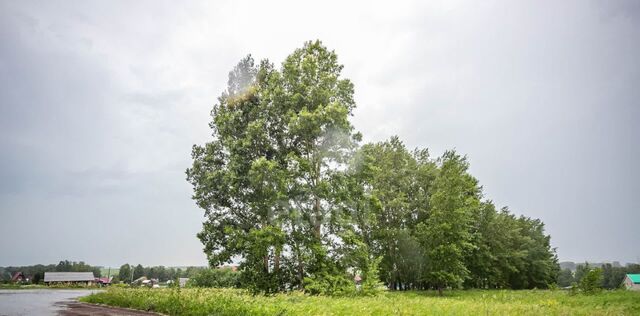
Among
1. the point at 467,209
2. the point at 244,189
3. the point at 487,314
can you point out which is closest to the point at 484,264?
the point at 467,209

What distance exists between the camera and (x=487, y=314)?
10.2m

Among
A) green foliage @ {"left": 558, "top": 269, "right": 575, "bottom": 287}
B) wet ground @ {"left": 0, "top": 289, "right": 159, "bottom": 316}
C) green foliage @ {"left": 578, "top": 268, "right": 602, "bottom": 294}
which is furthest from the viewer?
green foliage @ {"left": 558, "top": 269, "right": 575, "bottom": 287}

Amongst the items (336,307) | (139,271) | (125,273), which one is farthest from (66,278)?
(336,307)

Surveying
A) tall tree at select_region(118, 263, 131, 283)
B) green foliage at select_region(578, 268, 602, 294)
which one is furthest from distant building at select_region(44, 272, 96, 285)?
green foliage at select_region(578, 268, 602, 294)

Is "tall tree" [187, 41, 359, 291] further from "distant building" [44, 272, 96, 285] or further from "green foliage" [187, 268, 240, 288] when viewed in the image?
"distant building" [44, 272, 96, 285]

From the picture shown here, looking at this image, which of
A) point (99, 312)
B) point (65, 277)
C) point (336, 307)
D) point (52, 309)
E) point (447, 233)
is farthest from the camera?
point (65, 277)

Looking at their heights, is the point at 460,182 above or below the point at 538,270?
above

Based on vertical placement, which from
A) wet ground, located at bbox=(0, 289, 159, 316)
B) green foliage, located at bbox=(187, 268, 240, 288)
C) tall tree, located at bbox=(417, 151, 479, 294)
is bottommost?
green foliage, located at bbox=(187, 268, 240, 288)

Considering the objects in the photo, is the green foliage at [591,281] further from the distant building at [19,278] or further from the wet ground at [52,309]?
the distant building at [19,278]

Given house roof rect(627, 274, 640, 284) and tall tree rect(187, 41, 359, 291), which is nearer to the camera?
tall tree rect(187, 41, 359, 291)

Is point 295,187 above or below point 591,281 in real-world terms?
above

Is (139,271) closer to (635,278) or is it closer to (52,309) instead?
(52,309)

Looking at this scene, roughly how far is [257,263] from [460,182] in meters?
19.4

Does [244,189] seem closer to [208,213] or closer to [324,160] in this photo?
[208,213]
